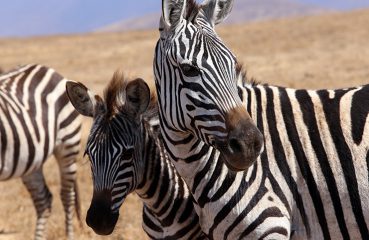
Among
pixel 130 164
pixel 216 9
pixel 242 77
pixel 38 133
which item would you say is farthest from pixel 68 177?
pixel 216 9

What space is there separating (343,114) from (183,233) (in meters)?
1.40

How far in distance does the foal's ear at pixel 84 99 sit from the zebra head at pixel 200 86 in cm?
80

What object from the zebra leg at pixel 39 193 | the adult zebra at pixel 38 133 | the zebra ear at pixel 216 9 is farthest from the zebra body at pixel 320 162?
the zebra leg at pixel 39 193

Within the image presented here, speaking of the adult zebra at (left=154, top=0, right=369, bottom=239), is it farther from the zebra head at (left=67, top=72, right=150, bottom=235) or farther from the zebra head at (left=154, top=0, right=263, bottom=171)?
the zebra head at (left=67, top=72, right=150, bottom=235)

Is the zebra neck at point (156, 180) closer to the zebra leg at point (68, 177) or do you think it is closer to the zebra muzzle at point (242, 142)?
the zebra muzzle at point (242, 142)

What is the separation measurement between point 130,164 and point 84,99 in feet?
Answer: 1.98

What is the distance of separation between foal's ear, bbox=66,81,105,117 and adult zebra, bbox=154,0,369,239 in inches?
31.7

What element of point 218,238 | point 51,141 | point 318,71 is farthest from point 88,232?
point 318,71

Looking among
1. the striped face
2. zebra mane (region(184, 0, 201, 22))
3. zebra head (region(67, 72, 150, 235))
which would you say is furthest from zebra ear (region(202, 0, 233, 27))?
the striped face

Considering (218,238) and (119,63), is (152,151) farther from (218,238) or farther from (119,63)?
(119,63)

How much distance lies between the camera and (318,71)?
2206 centimetres

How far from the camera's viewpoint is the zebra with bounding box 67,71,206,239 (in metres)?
5.26

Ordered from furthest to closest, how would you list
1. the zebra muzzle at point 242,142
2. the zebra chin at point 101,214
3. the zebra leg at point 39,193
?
the zebra leg at point 39,193
the zebra chin at point 101,214
the zebra muzzle at point 242,142

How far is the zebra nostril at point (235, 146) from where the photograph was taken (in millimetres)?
4285
